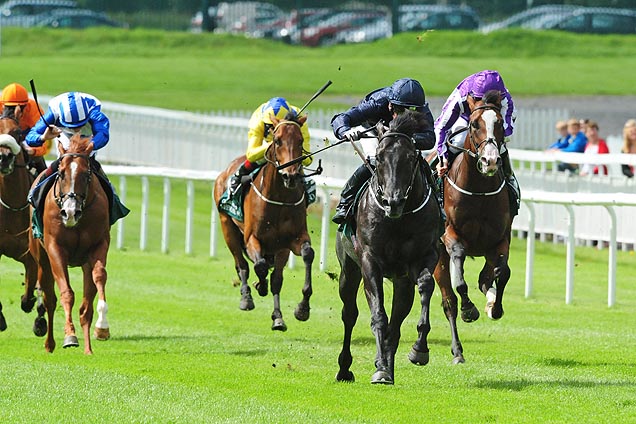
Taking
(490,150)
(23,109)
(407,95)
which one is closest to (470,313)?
(490,150)

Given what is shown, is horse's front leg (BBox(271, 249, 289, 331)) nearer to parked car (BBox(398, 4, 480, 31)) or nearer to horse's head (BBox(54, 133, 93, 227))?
horse's head (BBox(54, 133, 93, 227))

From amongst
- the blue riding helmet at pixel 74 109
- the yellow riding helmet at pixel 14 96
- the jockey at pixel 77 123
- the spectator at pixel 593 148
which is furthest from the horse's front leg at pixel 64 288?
the spectator at pixel 593 148

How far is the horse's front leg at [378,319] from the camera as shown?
856 cm

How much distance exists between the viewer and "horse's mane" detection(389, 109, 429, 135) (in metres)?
8.43

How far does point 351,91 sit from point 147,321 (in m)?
25.3

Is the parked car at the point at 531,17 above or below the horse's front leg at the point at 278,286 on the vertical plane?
above

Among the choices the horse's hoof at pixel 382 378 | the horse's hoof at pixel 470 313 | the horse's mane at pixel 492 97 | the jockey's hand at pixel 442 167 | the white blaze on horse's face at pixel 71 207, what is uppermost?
the horse's mane at pixel 492 97

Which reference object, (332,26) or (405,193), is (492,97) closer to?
(405,193)

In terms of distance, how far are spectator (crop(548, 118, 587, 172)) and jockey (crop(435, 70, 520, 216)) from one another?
8256 millimetres

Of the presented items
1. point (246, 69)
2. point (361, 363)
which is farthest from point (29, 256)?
point (246, 69)

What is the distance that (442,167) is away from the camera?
35.5ft

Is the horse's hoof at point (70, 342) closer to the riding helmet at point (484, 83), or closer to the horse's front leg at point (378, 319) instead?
the horse's front leg at point (378, 319)

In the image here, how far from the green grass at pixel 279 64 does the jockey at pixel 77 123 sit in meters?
20.7

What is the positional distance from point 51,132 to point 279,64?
1126 inches
